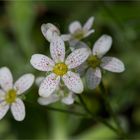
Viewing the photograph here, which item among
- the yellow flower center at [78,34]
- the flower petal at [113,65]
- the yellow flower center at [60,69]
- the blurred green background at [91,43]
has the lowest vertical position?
the blurred green background at [91,43]

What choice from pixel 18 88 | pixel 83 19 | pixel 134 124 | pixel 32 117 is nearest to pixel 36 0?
pixel 83 19

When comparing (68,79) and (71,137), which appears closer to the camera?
(68,79)

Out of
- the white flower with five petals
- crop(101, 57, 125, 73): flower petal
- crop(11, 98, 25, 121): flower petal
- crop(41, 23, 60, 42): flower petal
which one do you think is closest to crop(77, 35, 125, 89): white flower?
crop(101, 57, 125, 73): flower petal

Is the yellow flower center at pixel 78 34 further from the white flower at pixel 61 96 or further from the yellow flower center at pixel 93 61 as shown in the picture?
the white flower at pixel 61 96

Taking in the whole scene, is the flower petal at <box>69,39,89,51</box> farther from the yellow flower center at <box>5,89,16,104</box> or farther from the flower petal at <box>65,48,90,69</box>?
the yellow flower center at <box>5,89,16,104</box>

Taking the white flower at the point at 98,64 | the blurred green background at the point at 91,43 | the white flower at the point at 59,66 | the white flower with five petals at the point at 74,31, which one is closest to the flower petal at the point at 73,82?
the white flower at the point at 59,66

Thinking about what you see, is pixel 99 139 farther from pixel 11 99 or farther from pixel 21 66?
pixel 11 99

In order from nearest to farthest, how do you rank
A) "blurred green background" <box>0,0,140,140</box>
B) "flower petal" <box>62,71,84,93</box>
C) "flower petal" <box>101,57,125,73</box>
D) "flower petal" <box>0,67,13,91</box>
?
"flower petal" <box>62,71,84,93</box>
"flower petal" <box>101,57,125,73</box>
"flower petal" <box>0,67,13,91</box>
"blurred green background" <box>0,0,140,140</box>
